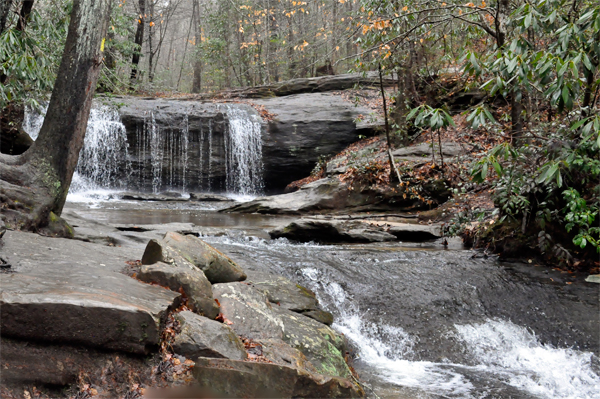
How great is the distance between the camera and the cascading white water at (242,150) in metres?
17.8

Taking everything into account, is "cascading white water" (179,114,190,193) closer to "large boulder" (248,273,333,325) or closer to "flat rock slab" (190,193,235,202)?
"flat rock slab" (190,193,235,202)

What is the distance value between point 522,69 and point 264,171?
14.4m

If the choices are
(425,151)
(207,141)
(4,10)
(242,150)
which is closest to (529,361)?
(4,10)

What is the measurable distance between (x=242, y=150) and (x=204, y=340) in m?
15.2

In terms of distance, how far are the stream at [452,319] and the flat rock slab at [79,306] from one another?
2.24m

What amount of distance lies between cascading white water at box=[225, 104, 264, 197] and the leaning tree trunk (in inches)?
474

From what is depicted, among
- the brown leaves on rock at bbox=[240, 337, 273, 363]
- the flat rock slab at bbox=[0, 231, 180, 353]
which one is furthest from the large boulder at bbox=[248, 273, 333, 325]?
the flat rock slab at bbox=[0, 231, 180, 353]

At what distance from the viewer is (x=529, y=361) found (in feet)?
16.0

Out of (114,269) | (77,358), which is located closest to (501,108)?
(114,269)

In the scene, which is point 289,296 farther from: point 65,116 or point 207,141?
point 207,141

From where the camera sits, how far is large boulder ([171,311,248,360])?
2928 millimetres

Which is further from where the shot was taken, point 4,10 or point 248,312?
point 4,10

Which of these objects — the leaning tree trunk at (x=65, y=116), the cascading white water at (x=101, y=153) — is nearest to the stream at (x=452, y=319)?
the leaning tree trunk at (x=65, y=116)

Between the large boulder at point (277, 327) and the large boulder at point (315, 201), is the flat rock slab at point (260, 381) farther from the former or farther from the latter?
the large boulder at point (315, 201)
